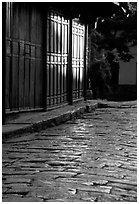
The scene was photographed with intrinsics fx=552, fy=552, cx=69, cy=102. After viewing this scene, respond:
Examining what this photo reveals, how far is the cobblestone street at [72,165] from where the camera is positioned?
16.0 ft

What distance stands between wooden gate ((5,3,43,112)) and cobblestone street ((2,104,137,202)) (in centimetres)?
102

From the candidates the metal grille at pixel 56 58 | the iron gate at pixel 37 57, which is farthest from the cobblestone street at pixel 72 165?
the metal grille at pixel 56 58

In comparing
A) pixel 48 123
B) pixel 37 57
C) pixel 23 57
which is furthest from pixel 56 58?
pixel 48 123

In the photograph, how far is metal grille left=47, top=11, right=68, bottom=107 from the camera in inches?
493

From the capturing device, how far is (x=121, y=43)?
30.4 meters

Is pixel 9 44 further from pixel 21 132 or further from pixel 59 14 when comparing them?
pixel 59 14

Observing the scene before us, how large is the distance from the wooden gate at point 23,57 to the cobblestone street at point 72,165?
3.35 ft

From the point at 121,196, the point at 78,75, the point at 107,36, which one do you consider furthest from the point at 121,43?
the point at 121,196

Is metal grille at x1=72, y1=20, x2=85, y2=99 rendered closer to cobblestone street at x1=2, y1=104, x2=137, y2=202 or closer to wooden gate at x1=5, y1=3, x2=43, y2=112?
wooden gate at x1=5, y1=3, x2=43, y2=112

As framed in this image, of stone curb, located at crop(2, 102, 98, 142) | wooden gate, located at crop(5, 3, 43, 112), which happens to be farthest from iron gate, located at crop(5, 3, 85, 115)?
stone curb, located at crop(2, 102, 98, 142)

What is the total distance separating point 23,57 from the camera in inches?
420

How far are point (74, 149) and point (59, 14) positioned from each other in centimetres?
630

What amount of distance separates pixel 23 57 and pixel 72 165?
4.69 m

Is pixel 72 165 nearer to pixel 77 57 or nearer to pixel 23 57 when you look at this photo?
pixel 23 57
